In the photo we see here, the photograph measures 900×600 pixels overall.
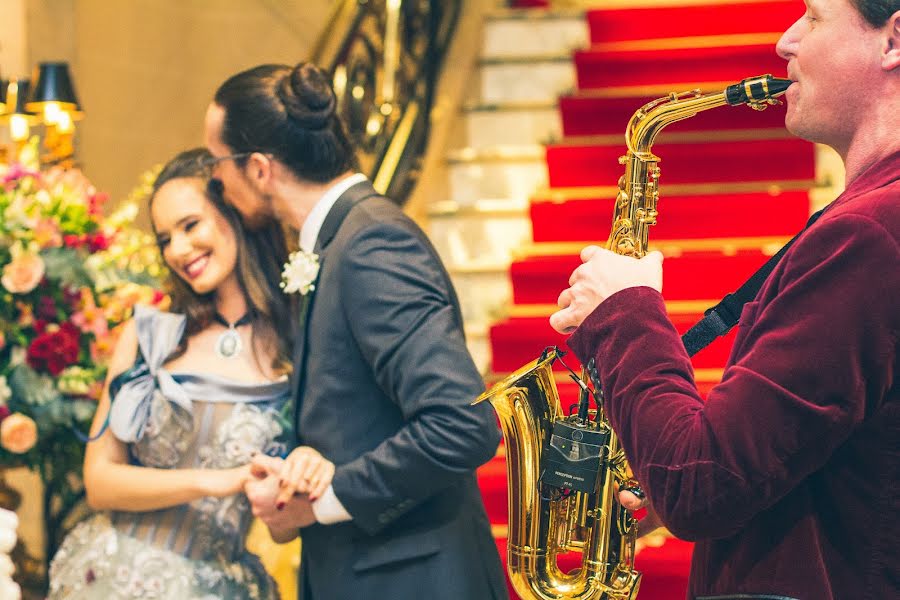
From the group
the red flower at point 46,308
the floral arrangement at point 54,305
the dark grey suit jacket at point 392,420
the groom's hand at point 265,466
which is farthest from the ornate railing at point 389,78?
the groom's hand at point 265,466

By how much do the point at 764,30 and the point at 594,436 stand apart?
16.3 feet

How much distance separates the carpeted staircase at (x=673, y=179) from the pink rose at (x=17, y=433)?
5.56 feet

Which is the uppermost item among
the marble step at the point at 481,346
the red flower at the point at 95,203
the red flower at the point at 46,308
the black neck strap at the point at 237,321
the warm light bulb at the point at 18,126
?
the warm light bulb at the point at 18,126

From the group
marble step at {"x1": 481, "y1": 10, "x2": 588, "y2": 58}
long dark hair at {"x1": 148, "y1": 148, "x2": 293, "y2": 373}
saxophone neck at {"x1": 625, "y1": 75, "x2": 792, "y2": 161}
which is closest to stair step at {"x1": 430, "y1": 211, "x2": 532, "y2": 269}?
marble step at {"x1": 481, "y1": 10, "x2": 588, "y2": 58}

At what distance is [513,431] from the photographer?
2.08 meters

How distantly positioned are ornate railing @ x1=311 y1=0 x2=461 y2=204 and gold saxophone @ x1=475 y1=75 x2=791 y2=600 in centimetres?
299

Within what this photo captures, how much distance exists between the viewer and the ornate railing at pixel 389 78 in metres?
5.21

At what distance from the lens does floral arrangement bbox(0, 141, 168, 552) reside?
3246mm

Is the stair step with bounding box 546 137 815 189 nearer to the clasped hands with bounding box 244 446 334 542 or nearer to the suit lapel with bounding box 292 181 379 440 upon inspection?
the suit lapel with bounding box 292 181 379 440

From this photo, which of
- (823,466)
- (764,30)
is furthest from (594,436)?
(764,30)

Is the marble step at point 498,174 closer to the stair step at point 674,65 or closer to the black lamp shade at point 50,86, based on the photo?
the stair step at point 674,65

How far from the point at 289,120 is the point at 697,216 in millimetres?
2927

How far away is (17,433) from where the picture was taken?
3219 millimetres

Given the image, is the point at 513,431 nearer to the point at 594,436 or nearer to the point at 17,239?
the point at 594,436
